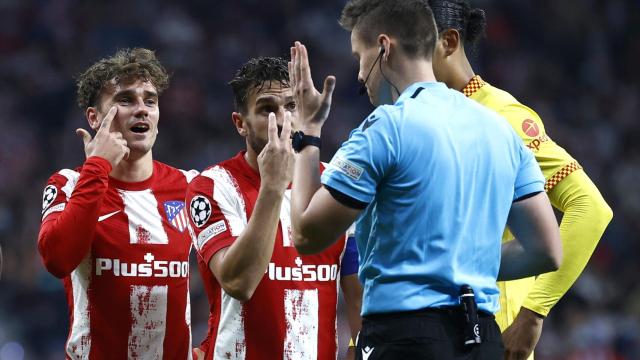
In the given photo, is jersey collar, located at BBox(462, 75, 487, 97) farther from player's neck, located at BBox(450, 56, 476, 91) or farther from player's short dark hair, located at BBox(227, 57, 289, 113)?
player's short dark hair, located at BBox(227, 57, 289, 113)

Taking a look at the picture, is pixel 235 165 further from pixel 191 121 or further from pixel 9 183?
pixel 191 121

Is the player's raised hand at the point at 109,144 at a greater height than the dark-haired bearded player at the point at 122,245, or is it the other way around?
the player's raised hand at the point at 109,144

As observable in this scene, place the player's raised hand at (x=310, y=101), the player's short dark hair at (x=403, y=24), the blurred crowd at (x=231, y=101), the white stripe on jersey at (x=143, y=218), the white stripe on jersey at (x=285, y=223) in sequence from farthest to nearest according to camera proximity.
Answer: the blurred crowd at (x=231, y=101) < the white stripe on jersey at (x=143, y=218) < the white stripe on jersey at (x=285, y=223) < the player's raised hand at (x=310, y=101) < the player's short dark hair at (x=403, y=24)

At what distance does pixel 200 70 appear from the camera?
12461 millimetres

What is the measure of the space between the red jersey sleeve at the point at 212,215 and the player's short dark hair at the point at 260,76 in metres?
0.38

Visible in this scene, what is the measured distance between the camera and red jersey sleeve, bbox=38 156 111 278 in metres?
4.19

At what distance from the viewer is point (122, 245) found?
4.48 meters

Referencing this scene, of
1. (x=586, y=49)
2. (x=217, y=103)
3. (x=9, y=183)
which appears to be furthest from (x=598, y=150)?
(x=9, y=183)

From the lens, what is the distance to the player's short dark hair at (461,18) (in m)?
4.07

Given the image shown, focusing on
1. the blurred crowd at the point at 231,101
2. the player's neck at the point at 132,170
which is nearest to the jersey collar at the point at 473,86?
the player's neck at the point at 132,170

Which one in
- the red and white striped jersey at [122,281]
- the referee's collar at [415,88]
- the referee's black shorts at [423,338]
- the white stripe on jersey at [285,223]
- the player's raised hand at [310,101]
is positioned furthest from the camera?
the red and white striped jersey at [122,281]

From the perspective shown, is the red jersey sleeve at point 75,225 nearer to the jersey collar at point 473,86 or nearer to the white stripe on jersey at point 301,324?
the white stripe on jersey at point 301,324

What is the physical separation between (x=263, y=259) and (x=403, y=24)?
1.08m

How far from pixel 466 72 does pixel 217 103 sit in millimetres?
8267
